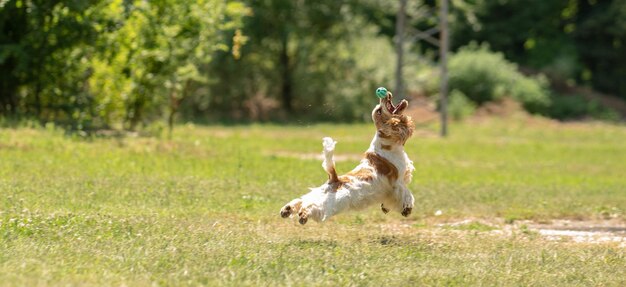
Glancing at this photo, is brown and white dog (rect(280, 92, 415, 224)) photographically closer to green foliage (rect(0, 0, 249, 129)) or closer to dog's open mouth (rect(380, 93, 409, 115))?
dog's open mouth (rect(380, 93, 409, 115))

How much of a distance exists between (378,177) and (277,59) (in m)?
25.7

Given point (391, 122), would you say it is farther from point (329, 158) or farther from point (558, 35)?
point (558, 35)

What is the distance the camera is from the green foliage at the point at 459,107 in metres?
37.8

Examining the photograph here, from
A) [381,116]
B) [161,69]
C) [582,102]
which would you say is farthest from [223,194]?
[582,102]

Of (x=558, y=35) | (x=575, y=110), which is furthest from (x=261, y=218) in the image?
(x=558, y=35)

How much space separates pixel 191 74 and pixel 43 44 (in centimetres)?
310

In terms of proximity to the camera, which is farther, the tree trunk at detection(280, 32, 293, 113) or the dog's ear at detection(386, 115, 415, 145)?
the tree trunk at detection(280, 32, 293, 113)

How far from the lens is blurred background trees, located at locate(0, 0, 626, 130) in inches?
902

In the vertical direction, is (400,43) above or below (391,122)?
above

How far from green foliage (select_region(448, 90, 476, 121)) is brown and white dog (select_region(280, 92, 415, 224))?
26223mm

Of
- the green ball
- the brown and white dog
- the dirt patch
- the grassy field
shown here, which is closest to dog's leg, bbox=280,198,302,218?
the brown and white dog

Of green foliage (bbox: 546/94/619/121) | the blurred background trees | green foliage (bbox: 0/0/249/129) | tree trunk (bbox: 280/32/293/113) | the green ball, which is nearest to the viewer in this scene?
the green ball

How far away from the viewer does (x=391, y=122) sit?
11555mm

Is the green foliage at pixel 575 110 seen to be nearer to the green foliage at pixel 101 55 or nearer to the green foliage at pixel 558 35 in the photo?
the green foliage at pixel 558 35
